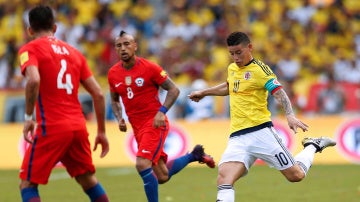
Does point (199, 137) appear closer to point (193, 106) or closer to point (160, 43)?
point (193, 106)

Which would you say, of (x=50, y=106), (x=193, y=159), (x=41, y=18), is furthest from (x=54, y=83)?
(x=193, y=159)

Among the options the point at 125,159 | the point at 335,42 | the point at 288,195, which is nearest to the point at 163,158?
the point at 288,195

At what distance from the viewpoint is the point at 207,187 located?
45.4 ft

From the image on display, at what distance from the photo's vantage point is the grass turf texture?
12.3 m

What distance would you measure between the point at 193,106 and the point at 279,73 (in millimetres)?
3450

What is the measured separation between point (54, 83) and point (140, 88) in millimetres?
2662

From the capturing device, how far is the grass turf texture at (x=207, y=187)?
12.3 m

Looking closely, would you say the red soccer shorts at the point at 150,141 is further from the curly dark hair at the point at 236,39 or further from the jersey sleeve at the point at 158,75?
the curly dark hair at the point at 236,39

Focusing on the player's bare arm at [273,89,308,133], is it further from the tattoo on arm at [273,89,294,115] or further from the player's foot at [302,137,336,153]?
the player's foot at [302,137,336,153]

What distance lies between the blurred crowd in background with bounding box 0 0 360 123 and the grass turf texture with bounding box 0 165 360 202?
4293 millimetres

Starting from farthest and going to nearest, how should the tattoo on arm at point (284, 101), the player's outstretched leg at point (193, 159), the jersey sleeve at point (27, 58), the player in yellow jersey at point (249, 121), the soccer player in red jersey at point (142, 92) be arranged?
the player's outstretched leg at point (193, 159) < the soccer player in red jersey at point (142, 92) < the player in yellow jersey at point (249, 121) < the tattoo on arm at point (284, 101) < the jersey sleeve at point (27, 58)

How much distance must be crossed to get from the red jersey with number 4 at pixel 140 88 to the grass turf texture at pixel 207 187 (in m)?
1.77

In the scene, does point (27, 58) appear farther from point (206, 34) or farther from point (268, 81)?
point (206, 34)

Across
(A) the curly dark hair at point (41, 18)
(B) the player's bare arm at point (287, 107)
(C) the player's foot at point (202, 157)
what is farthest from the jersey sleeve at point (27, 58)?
(C) the player's foot at point (202, 157)
